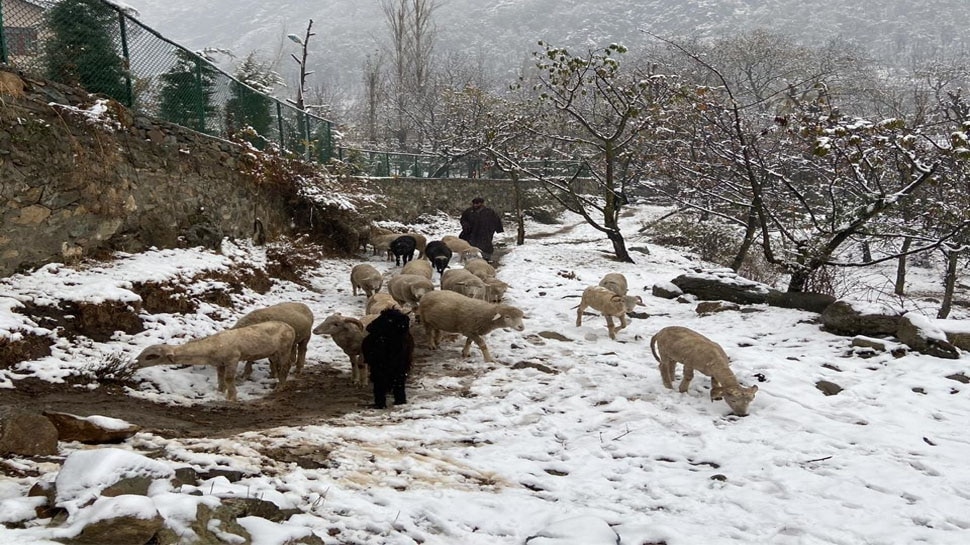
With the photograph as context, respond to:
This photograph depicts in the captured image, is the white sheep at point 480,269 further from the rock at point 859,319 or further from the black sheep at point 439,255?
the rock at point 859,319

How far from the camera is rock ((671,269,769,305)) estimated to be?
10398 mm

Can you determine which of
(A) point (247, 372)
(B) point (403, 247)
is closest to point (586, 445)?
(A) point (247, 372)

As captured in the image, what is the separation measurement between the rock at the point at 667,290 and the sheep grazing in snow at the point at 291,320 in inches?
284

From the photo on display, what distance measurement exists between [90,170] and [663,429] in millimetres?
7835

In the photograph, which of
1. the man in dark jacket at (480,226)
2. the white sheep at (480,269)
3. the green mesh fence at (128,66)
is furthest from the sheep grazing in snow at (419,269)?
the man in dark jacket at (480,226)

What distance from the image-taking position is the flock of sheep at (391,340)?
5.80 meters

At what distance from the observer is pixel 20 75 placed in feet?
22.4

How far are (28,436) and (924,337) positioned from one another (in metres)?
8.97

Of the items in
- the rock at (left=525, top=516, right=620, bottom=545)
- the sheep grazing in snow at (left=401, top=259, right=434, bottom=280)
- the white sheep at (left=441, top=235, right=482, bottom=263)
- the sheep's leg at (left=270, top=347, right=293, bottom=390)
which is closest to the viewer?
the rock at (left=525, top=516, right=620, bottom=545)

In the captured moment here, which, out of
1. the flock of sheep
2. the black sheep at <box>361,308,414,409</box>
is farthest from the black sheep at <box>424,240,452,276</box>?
the black sheep at <box>361,308,414,409</box>

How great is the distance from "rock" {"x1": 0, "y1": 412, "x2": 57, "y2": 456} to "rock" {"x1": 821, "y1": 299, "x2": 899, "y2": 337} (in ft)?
29.2

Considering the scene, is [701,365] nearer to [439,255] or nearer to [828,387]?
[828,387]

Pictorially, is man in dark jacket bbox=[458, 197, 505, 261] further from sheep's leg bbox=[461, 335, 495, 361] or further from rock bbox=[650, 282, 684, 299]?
sheep's leg bbox=[461, 335, 495, 361]

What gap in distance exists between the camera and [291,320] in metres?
7.03
